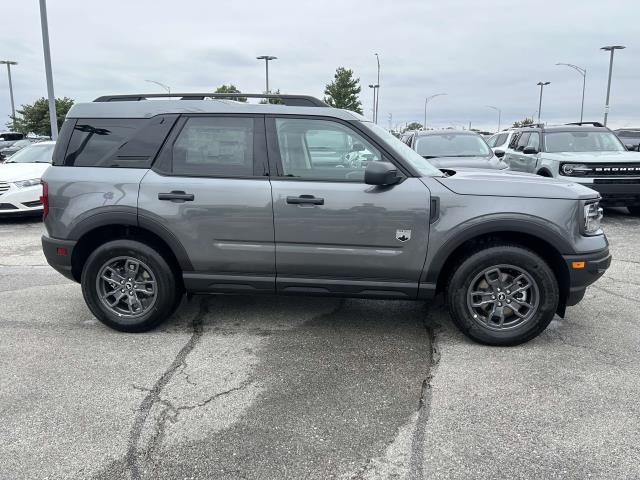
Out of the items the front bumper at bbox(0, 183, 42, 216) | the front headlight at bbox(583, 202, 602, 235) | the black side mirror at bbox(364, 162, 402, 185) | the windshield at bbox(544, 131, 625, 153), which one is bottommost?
the front bumper at bbox(0, 183, 42, 216)

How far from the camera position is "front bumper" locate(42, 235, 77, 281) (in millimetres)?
4297

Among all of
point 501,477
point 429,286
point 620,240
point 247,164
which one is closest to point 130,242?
point 247,164

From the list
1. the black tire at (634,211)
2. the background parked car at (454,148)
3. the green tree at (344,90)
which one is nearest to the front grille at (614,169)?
the background parked car at (454,148)

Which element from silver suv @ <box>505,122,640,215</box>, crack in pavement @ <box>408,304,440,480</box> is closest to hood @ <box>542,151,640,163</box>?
silver suv @ <box>505,122,640,215</box>

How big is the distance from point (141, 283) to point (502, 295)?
2.89 metres

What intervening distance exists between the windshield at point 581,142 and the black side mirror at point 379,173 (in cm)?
802

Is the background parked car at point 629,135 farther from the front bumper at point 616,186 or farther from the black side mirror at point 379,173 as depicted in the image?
the black side mirror at point 379,173

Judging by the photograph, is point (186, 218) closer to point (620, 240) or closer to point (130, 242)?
point (130, 242)

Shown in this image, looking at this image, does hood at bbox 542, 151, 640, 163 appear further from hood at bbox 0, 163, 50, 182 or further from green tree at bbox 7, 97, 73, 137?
green tree at bbox 7, 97, 73, 137

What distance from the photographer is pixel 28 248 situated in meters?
7.84

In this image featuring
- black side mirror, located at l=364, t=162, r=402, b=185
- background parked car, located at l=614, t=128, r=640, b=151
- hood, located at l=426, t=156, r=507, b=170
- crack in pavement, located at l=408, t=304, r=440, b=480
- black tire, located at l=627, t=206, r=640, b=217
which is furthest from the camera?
background parked car, located at l=614, t=128, r=640, b=151

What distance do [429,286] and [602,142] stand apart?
836 cm

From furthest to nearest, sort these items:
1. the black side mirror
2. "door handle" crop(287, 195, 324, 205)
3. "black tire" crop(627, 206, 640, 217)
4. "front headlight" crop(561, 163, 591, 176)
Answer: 1. "black tire" crop(627, 206, 640, 217)
2. "front headlight" crop(561, 163, 591, 176)
3. "door handle" crop(287, 195, 324, 205)
4. the black side mirror

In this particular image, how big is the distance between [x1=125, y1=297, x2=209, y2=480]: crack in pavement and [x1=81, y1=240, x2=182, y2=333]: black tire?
0.35 meters
